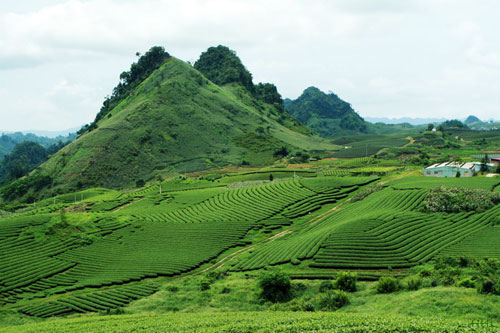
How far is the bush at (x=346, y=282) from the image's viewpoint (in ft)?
137

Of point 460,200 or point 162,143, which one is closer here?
point 460,200

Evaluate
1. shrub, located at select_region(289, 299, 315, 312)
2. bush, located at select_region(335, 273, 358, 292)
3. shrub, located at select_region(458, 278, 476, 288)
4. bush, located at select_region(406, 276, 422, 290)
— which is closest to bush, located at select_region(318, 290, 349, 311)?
shrub, located at select_region(289, 299, 315, 312)

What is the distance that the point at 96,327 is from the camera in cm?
3372

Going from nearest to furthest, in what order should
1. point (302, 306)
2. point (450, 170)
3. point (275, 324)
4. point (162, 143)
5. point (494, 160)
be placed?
point (275, 324) → point (302, 306) → point (450, 170) → point (494, 160) → point (162, 143)

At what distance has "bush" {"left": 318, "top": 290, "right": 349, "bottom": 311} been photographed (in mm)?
37562

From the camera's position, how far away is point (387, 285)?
39.4m

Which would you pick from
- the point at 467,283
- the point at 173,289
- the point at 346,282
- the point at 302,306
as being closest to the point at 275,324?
the point at 302,306

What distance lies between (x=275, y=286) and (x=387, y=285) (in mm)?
11149

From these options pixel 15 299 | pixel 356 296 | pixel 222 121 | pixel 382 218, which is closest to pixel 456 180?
pixel 382 218

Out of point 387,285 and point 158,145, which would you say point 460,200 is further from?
point 158,145

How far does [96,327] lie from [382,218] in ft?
132

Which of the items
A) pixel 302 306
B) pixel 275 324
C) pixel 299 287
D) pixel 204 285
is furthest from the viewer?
pixel 204 285

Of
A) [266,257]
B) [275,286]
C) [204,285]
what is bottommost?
[204,285]

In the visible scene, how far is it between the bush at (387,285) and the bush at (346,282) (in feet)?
9.04
